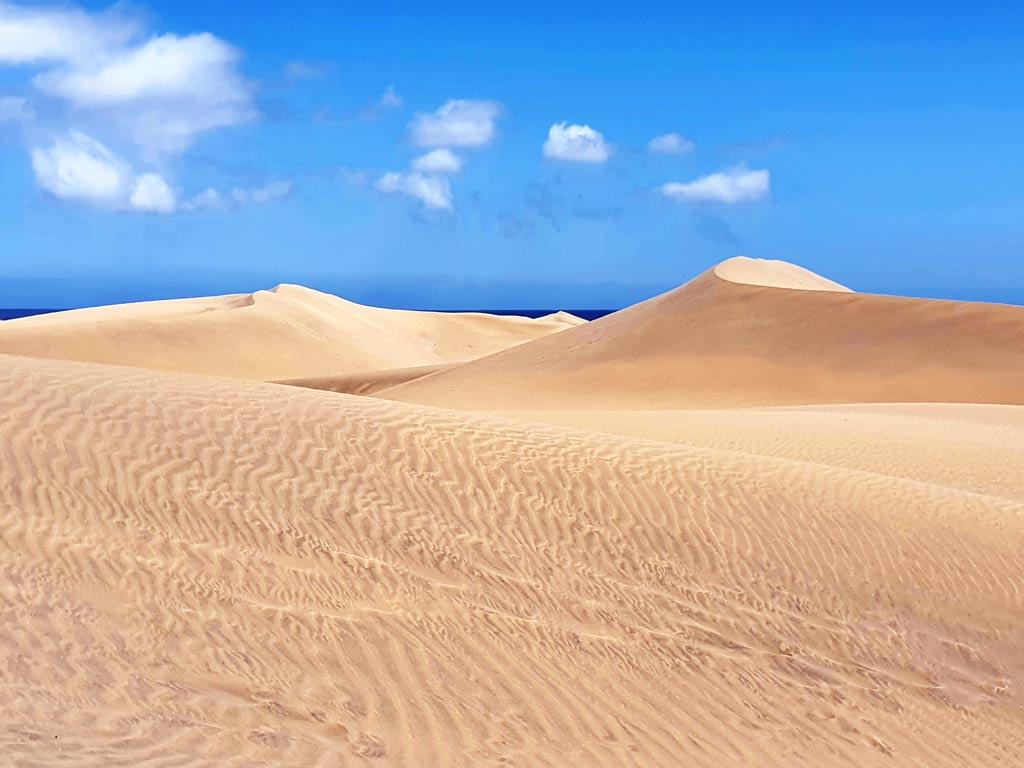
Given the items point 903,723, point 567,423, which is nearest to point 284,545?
point 903,723

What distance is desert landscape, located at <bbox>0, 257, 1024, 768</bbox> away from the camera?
20.0 feet

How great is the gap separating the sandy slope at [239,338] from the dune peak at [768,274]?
15.6 metres

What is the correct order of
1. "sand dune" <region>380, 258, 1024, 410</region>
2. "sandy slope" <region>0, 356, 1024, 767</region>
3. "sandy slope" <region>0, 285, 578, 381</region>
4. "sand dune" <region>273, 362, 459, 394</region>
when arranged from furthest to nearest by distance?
1. "sandy slope" <region>0, 285, 578, 381</region>
2. "sand dune" <region>273, 362, 459, 394</region>
3. "sand dune" <region>380, 258, 1024, 410</region>
4. "sandy slope" <region>0, 356, 1024, 767</region>

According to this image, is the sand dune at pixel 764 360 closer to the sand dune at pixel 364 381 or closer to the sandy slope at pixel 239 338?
the sand dune at pixel 364 381

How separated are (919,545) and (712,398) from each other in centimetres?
1666

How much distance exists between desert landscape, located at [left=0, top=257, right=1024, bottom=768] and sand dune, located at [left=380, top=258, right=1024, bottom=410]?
13161mm

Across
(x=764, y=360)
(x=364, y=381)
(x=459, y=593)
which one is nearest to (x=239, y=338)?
(x=364, y=381)

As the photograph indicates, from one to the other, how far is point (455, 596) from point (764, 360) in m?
21.5

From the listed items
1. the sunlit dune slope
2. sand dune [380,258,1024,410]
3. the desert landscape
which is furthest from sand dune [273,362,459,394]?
the desert landscape

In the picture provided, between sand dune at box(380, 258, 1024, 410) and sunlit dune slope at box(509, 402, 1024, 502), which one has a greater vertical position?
sand dune at box(380, 258, 1024, 410)

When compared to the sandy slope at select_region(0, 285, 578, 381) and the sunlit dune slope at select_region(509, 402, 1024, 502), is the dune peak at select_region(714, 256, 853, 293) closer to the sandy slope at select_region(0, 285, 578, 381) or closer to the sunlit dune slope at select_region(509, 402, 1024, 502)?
the sunlit dune slope at select_region(509, 402, 1024, 502)

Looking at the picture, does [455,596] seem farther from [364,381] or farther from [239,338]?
[239,338]

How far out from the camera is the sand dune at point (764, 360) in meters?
25.8

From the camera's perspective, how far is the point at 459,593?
25.7 ft
